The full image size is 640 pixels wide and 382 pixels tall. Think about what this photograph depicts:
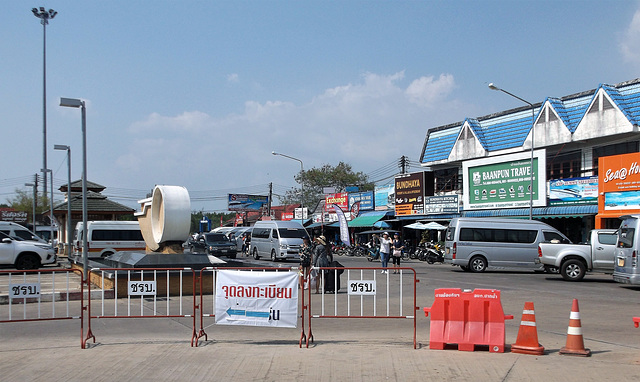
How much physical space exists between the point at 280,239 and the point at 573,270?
16.0 m

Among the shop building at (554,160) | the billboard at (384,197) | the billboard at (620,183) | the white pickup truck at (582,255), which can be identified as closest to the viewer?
the white pickup truck at (582,255)

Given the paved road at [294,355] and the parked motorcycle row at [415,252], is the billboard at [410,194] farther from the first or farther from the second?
the paved road at [294,355]

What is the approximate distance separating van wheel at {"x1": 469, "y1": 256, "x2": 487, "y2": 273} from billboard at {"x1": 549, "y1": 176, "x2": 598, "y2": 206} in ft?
24.2

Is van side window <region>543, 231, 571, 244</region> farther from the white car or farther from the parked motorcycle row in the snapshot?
the white car

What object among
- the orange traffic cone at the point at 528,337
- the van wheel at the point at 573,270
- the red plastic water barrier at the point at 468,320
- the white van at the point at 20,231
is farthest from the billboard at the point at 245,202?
the orange traffic cone at the point at 528,337

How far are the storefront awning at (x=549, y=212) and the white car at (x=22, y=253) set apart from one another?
22.8m

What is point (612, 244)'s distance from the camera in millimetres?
19078

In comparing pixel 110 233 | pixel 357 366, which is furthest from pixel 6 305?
pixel 110 233

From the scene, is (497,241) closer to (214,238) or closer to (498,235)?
(498,235)

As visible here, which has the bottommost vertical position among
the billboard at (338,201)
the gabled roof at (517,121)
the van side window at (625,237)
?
the van side window at (625,237)

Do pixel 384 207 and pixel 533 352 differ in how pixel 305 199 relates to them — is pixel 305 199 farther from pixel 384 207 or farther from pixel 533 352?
pixel 533 352

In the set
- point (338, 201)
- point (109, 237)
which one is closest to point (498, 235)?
point (109, 237)

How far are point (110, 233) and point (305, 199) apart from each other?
153 ft

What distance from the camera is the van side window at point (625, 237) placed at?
16203mm
